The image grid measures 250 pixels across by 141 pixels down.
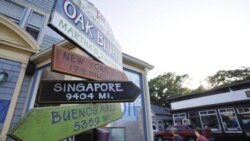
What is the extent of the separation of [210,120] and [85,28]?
64.2 feet

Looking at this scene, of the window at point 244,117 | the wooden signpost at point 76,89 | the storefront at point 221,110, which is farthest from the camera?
the storefront at point 221,110

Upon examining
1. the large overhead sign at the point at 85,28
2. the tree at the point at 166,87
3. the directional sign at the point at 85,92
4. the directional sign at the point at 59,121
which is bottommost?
the directional sign at the point at 59,121

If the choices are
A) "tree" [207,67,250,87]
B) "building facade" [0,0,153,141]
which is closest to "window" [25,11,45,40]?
"building facade" [0,0,153,141]

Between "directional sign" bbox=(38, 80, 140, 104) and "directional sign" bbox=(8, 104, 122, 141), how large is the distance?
0.10 m

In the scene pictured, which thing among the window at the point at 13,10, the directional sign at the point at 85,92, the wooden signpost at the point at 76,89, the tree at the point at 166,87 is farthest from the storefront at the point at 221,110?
the tree at the point at 166,87

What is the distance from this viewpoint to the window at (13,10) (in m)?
5.98

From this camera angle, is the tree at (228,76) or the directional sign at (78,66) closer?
the directional sign at (78,66)

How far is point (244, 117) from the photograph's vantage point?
599 inches

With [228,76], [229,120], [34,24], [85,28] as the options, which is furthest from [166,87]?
[85,28]

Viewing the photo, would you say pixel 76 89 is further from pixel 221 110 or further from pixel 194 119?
pixel 194 119

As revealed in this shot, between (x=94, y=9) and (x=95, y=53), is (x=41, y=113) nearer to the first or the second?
(x=95, y=53)

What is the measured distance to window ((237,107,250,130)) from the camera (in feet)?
48.9

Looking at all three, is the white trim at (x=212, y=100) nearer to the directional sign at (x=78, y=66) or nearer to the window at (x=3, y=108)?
the directional sign at (x=78, y=66)

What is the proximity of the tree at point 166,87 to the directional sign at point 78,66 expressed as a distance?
4246 centimetres
